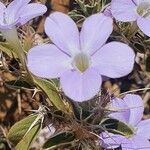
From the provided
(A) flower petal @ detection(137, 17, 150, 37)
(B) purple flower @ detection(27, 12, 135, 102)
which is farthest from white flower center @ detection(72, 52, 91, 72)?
(A) flower petal @ detection(137, 17, 150, 37)

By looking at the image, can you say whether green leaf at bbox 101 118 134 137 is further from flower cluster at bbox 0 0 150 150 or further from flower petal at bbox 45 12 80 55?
flower petal at bbox 45 12 80 55

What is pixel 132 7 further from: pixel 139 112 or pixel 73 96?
pixel 73 96

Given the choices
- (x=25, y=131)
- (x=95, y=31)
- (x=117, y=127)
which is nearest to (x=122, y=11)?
(x=95, y=31)

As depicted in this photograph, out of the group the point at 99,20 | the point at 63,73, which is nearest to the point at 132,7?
the point at 99,20

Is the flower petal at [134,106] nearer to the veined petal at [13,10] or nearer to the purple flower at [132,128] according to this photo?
the purple flower at [132,128]

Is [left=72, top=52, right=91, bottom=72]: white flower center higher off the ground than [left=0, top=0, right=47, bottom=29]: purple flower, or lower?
lower
